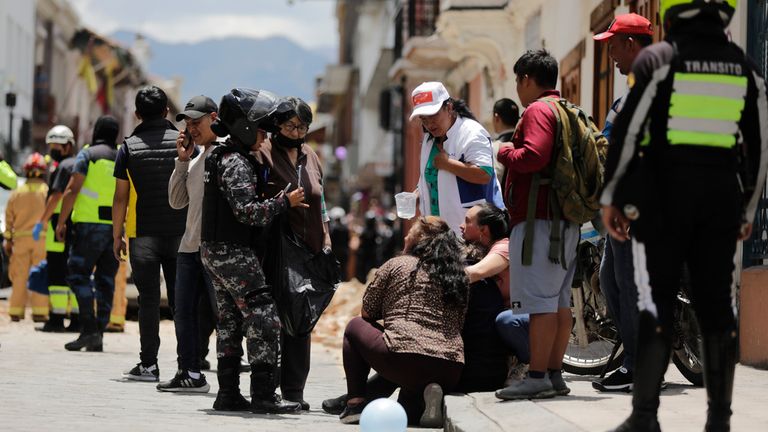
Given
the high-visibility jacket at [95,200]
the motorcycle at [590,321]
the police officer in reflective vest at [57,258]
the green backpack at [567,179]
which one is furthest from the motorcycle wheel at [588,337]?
the police officer in reflective vest at [57,258]

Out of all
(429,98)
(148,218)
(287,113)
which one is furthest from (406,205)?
(148,218)

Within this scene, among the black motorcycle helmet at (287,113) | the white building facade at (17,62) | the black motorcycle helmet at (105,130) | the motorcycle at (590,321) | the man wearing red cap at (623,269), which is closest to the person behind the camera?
the man wearing red cap at (623,269)

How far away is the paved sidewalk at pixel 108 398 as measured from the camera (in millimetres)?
8602

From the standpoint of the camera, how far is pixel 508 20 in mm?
24781

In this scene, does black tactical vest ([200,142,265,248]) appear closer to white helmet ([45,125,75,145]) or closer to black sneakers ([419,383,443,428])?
black sneakers ([419,383,443,428])

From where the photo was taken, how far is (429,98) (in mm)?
9836

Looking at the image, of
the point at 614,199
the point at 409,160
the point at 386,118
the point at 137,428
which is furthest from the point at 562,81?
the point at 386,118

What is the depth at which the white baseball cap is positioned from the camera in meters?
9.82

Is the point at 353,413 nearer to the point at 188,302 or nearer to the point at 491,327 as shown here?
the point at 491,327

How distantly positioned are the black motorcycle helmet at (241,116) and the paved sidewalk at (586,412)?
1.92 m

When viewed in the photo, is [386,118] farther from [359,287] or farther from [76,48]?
[76,48]

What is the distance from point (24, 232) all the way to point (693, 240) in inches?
512

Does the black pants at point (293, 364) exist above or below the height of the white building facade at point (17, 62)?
above

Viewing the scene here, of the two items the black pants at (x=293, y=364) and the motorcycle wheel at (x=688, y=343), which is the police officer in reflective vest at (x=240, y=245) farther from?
the motorcycle wheel at (x=688, y=343)
